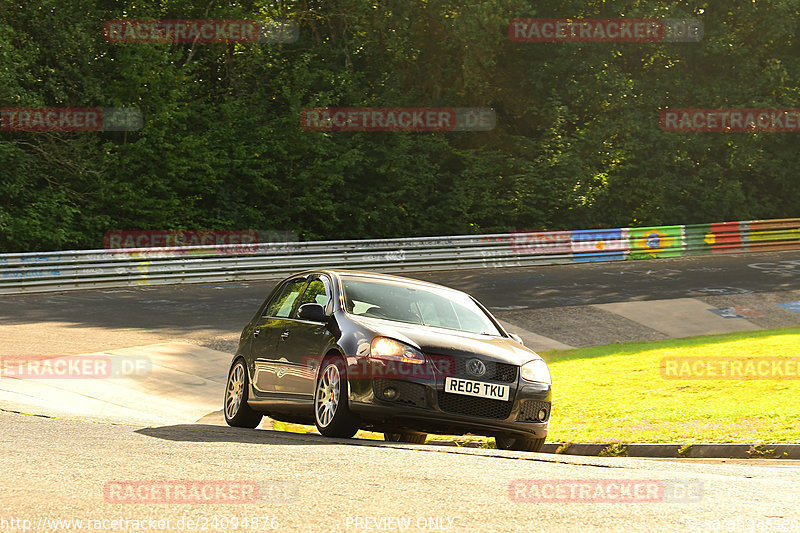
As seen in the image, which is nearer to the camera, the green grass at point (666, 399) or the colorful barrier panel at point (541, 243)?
the green grass at point (666, 399)

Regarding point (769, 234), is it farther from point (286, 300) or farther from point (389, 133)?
point (286, 300)

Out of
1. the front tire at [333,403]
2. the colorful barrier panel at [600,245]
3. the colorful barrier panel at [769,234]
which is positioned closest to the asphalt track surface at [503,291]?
the colorful barrier panel at [600,245]

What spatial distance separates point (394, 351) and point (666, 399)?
569 centimetres

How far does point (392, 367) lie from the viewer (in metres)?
8.74

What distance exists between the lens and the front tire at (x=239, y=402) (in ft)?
35.1

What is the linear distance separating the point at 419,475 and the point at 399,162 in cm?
2936

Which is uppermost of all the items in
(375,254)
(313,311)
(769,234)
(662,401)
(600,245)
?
(769,234)

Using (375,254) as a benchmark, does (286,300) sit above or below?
below

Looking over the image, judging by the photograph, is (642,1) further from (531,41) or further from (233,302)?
(233,302)

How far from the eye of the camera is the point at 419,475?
6652 millimetres

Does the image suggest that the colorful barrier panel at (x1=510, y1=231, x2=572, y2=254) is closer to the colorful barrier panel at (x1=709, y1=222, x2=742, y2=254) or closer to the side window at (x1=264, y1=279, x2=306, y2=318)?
the colorful barrier panel at (x1=709, y1=222, x2=742, y2=254)

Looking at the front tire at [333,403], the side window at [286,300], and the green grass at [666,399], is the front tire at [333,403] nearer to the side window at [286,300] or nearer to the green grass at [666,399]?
the side window at [286,300]

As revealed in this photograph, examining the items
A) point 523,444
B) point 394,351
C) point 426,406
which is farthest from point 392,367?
point 523,444

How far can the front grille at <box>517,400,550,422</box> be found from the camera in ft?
30.0
